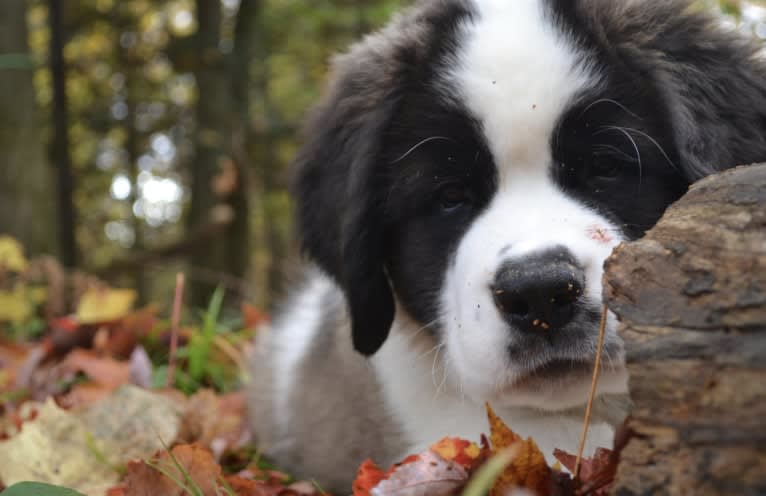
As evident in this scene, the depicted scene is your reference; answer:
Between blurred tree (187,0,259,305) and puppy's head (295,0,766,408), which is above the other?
puppy's head (295,0,766,408)

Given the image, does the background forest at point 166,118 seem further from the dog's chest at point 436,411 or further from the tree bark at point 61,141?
the dog's chest at point 436,411

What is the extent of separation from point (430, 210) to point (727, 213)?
92 centimetres

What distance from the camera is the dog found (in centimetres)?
167

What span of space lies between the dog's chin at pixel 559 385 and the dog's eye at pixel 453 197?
0.44 meters

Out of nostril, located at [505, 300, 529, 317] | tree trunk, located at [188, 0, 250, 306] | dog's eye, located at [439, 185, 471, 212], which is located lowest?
tree trunk, located at [188, 0, 250, 306]

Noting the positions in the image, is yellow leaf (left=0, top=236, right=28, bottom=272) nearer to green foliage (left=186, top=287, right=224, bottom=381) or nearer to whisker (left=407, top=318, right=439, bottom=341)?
green foliage (left=186, top=287, right=224, bottom=381)

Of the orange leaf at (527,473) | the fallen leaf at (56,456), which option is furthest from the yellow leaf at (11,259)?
the orange leaf at (527,473)

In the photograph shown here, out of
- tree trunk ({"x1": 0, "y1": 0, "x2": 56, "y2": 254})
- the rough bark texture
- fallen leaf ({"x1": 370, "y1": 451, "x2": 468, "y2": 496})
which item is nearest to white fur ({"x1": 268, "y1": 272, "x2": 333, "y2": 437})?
fallen leaf ({"x1": 370, "y1": 451, "x2": 468, "y2": 496})

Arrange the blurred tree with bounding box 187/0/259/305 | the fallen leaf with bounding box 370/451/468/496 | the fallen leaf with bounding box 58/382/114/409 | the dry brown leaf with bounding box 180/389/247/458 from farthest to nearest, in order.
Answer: the blurred tree with bounding box 187/0/259/305
the fallen leaf with bounding box 58/382/114/409
the dry brown leaf with bounding box 180/389/247/458
the fallen leaf with bounding box 370/451/468/496

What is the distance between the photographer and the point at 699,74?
186cm

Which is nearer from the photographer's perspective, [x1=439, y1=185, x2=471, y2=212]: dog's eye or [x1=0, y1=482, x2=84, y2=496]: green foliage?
[x1=0, y1=482, x2=84, y2=496]: green foliage

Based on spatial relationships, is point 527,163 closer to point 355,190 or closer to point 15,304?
point 355,190

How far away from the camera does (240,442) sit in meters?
2.64

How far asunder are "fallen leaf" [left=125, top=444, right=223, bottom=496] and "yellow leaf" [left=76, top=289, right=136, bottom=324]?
173cm
